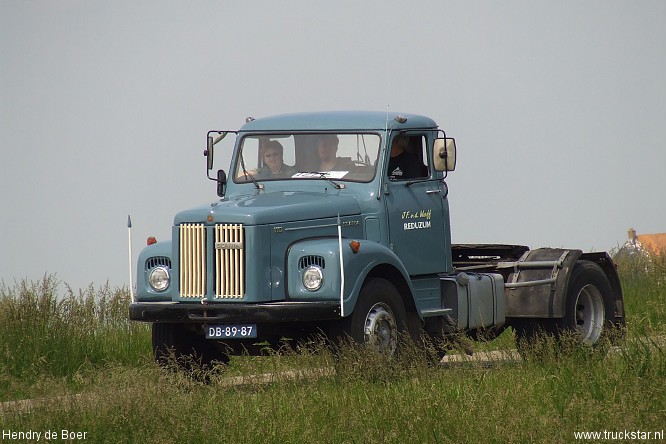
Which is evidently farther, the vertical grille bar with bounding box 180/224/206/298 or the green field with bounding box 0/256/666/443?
the vertical grille bar with bounding box 180/224/206/298

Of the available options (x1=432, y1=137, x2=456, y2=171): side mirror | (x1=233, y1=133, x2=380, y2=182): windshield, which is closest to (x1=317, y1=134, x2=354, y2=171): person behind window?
(x1=233, y1=133, x2=380, y2=182): windshield

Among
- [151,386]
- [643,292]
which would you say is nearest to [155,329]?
[151,386]

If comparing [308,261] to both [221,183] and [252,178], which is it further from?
[221,183]

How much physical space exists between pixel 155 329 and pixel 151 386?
9.42 feet

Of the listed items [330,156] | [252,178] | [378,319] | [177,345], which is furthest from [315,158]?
[177,345]

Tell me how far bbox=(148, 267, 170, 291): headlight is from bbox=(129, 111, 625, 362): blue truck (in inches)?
0.5

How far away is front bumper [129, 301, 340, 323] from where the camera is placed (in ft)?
38.0

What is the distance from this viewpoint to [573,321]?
47.9ft

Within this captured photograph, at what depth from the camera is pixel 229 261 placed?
1188cm

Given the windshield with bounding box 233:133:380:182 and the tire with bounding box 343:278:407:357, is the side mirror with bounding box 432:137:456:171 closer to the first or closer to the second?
the windshield with bounding box 233:133:380:182

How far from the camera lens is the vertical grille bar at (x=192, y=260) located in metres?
12.0

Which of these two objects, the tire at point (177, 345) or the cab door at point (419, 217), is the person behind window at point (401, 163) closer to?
the cab door at point (419, 217)

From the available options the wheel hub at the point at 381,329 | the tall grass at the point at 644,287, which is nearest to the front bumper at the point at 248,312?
the wheel hub at the point at 381,329

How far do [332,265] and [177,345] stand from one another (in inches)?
76.7
